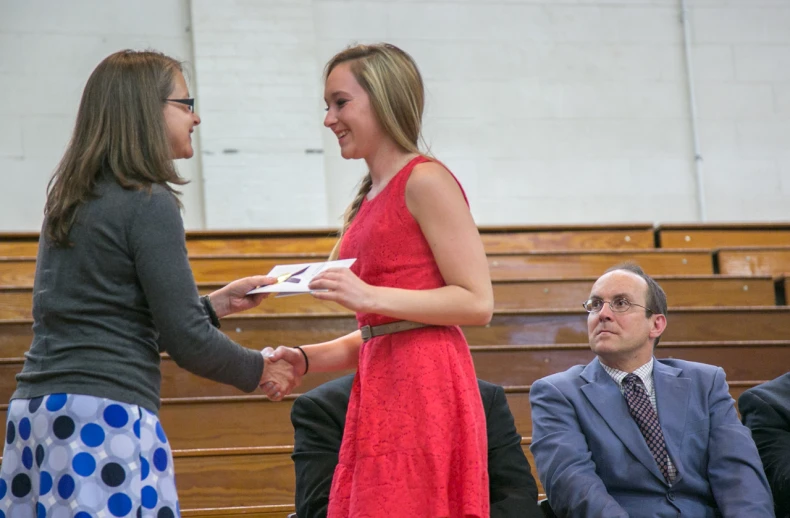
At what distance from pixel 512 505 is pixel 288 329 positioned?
1.56 meters

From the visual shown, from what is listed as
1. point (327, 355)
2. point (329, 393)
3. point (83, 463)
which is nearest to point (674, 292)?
point (329, 393)

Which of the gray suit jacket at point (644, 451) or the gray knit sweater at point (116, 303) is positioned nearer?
the gray knit sweater at point (116, 303)

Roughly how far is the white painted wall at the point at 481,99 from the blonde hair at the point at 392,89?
135 inches

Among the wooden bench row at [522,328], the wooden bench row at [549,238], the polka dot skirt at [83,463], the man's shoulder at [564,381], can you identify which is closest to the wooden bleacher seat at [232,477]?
the wooden bench row at [522,328]

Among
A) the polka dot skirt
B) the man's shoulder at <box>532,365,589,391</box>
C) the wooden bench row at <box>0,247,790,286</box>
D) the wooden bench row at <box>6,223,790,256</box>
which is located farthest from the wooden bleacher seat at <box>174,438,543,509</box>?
the wooden bench row at <box>6,223,790,256</box>

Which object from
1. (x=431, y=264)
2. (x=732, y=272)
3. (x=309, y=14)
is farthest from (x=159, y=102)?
(x=309, y=14)

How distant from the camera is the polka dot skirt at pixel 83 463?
139 centimetres

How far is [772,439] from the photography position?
2.52m

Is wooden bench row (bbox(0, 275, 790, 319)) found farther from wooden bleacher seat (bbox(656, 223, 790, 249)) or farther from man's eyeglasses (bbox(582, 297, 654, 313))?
man's eyeglasses (bbox(582, 297, 654, 313))

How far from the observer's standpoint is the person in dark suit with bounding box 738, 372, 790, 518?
2.44 metres

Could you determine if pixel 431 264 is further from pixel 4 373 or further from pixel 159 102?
pixel 4 373

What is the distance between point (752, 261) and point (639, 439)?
2.32 m

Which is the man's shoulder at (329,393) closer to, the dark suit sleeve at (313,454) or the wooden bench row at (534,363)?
the dark suit sleeve at (313,454)

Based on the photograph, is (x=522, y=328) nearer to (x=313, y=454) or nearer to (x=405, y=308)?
(x=313, y=454)
